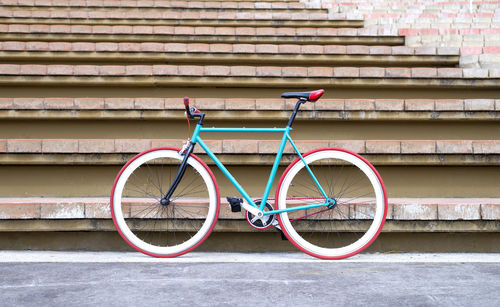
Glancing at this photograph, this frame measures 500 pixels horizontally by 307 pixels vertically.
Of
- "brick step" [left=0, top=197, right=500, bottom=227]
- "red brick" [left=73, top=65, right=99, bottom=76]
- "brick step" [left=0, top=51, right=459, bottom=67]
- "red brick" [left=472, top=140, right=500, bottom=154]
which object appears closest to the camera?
"brick step" [left=0, top=197, right=500, bottom=227]

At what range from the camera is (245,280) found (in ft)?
6.92

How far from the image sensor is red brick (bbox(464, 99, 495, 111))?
11.0ft

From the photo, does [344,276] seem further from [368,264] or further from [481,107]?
[481,107]

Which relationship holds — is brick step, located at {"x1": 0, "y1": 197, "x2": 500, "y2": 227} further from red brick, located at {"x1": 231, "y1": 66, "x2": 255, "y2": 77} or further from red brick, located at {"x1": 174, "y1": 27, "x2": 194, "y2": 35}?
red brick, located at {"x1": 174, "y1": 27, "x2": 194, "y2": 35}

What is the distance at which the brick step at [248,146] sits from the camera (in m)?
3.02

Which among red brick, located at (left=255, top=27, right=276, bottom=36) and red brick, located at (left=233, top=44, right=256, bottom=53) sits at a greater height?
red brick, located at (left=255, top=27, right=276, bottom=36)

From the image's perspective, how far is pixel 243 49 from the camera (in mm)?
4703

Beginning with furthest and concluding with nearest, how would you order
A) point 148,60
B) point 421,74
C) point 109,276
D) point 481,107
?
point 148,60, point 421,74, point 481,107, point 109,276

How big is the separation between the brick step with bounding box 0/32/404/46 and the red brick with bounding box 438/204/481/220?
3102mm

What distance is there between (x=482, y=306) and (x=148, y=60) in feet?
12.5

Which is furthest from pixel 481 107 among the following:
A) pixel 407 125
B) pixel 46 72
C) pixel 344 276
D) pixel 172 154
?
pixel 46 72

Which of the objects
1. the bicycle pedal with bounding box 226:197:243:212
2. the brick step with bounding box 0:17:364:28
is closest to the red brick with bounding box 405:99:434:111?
the bicycle pedal with bounding box 226:197:243:212

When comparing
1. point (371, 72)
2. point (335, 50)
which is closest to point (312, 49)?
point (335, 50)

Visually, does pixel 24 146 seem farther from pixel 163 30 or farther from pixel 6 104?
pixel 163 30
